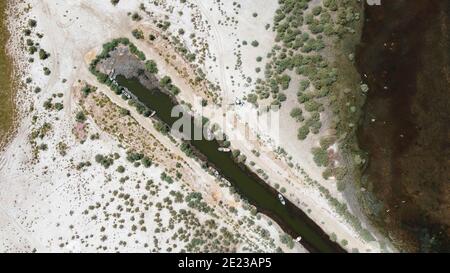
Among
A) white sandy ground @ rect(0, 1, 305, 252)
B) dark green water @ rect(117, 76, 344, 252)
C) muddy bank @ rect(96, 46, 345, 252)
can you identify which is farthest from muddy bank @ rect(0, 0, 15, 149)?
dark green water @ rect(117, 76, 344, 252)

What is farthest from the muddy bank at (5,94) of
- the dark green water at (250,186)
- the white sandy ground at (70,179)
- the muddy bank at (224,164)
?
the dark green water at (250,186)

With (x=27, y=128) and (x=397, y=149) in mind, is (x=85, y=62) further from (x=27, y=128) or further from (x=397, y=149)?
(x=397, y=149)

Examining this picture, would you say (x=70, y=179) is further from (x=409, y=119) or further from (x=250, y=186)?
(x=409, y=119)

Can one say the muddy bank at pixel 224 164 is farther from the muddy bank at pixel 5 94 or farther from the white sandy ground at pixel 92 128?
the muddy bank at pixel 5 94

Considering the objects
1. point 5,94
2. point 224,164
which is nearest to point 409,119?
point 224,164

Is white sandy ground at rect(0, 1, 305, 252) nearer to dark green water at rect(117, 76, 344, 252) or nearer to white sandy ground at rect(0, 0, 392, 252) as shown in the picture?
white sandy ground at rect(0, 0, 392, 252)

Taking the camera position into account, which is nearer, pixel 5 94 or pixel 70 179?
pixel 70 179

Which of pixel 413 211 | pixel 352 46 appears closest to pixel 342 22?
pixel 352 46
